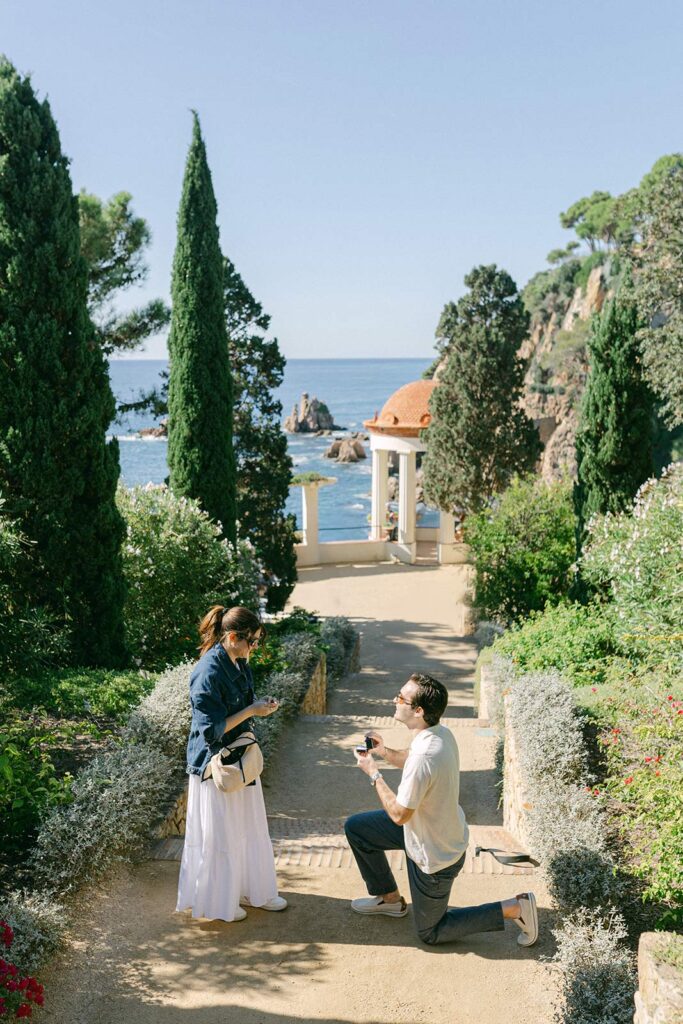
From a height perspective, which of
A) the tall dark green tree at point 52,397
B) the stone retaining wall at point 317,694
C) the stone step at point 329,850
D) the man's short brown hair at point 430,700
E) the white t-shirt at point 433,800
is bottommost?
the stone retaining wall at point 317,694

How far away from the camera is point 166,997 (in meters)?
3.58

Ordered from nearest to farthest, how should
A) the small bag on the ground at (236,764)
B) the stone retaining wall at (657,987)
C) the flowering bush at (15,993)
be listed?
the stone retaining wall at (657,987)
the flowering bush at (15,993)
the small bag on the ground at (236,764)

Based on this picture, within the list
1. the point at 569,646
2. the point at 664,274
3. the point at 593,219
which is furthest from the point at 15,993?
the point at 593,219

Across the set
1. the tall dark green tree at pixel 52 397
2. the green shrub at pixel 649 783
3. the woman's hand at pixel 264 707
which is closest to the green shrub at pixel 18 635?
the tall dark green tree at pixel 52 397

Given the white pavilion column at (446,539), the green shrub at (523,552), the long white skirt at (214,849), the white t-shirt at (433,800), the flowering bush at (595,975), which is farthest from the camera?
the white pavilion column at (446,539)

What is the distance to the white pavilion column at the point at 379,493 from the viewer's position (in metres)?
25.1

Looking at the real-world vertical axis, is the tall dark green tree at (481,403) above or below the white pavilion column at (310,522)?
above

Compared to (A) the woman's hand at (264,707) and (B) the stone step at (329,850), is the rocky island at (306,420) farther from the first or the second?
(A) the woman's hand at (264,707)

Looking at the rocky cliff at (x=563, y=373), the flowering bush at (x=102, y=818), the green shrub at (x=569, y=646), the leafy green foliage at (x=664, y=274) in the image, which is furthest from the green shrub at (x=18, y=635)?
the rocky cliff at (x=563, y=373)

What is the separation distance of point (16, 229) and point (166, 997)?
24.4 ft

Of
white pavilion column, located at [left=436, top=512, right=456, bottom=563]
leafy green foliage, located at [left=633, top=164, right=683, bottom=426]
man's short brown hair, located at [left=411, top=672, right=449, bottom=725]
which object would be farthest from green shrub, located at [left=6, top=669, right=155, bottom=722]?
white pavilion column, located at [left=436, top=512, right=456, bottom=563]

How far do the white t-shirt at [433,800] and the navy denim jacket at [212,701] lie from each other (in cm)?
93

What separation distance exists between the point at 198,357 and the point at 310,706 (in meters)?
5.81

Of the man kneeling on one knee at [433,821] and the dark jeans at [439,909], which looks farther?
the dark jeans at [439,909]
